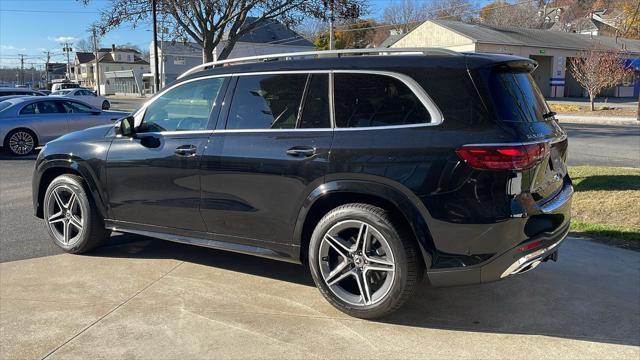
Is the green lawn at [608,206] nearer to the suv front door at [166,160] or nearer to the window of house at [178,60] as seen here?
the suv front door at [166,160]

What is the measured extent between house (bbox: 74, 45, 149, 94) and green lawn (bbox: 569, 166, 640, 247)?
79.5 metres

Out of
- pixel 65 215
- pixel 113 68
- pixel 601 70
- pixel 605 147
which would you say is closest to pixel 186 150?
pixel 65 215

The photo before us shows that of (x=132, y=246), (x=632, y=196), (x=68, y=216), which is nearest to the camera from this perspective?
(x=68, y=216)

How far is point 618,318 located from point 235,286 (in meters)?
2.97

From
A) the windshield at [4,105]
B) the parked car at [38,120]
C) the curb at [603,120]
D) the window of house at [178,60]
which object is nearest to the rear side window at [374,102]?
the parked car at [38,120]

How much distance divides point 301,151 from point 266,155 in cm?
30

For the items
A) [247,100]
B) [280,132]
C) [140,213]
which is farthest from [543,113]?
[140,213]

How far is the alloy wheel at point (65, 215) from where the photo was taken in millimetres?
5438

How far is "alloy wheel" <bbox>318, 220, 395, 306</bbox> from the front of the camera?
152 inches

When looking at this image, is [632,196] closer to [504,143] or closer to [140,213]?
[504,143]

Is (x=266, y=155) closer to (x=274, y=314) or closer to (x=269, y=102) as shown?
(x=269, y=102)

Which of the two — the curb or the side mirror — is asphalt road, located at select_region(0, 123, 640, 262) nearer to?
the side mirror

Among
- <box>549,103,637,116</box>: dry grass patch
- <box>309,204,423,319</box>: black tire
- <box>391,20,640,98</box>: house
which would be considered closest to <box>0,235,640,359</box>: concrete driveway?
<box>309,204,423,319</box>: black tire

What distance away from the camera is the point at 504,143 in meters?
3.44
